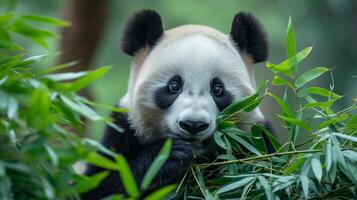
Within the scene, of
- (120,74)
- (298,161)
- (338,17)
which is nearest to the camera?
(298,161)

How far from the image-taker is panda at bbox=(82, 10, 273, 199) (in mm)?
3789

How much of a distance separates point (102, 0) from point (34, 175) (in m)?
5.24

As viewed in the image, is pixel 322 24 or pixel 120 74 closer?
pixel 322 24

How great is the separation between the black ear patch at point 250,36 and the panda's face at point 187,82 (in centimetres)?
15

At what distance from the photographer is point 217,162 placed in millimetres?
3846

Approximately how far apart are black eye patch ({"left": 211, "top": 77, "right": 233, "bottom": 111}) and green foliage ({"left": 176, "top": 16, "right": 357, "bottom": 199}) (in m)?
0.08

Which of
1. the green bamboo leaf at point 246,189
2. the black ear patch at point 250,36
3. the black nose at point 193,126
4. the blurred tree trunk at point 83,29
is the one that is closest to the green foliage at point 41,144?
the green bamboo leaf at point 246,189

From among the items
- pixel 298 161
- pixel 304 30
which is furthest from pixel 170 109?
pixel 304 30

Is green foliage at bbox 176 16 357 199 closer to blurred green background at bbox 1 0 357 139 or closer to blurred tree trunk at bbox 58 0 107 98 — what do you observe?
blurred tree trunk at bbox 58 0 107 98

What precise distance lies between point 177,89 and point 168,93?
2.1 inches

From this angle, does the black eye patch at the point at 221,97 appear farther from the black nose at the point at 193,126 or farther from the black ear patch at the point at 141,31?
the black ear patch at the point at 141,31

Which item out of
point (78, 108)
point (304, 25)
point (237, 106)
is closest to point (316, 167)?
point (237, 106)

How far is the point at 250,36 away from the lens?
447 centimetres

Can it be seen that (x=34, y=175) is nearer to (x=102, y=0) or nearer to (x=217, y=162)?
(x=217, y=162)
